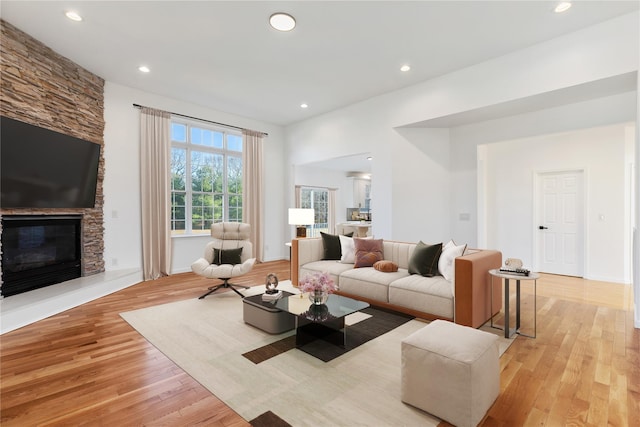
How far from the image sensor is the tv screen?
3.35 metres

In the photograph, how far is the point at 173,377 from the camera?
2.17 m

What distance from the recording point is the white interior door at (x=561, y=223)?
5301 millimetres

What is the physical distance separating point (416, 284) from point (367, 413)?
1.73 m

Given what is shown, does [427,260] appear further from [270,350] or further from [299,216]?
[299,216]

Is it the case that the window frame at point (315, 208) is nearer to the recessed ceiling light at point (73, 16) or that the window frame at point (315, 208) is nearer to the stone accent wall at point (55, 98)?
the stone accent wall at point (55, 98)

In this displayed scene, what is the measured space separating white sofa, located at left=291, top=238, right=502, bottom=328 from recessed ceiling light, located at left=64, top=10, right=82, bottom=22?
3.93 m

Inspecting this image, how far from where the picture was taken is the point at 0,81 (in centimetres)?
329

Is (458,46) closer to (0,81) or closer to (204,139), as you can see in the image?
(204,139)

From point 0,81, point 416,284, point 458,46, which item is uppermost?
point 458,46

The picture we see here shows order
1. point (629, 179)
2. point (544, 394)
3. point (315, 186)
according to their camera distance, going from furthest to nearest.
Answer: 1. point (315, 186)
2. point (629, 179)
3. point (544, 394)

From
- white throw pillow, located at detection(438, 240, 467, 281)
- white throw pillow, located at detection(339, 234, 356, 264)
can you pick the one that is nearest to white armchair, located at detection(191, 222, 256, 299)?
white throw pillow, located at detection(339, 234, 356, 264)

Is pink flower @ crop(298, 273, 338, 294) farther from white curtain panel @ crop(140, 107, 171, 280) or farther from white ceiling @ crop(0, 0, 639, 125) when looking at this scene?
white curtain panel @ crop(140, 107, 171, 280)

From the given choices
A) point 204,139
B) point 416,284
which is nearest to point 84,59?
point 204,139

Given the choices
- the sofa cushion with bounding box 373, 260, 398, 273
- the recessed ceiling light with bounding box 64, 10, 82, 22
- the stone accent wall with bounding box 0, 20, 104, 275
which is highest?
the recessed ceiling light with bounding box 64, 10, 82, 22
